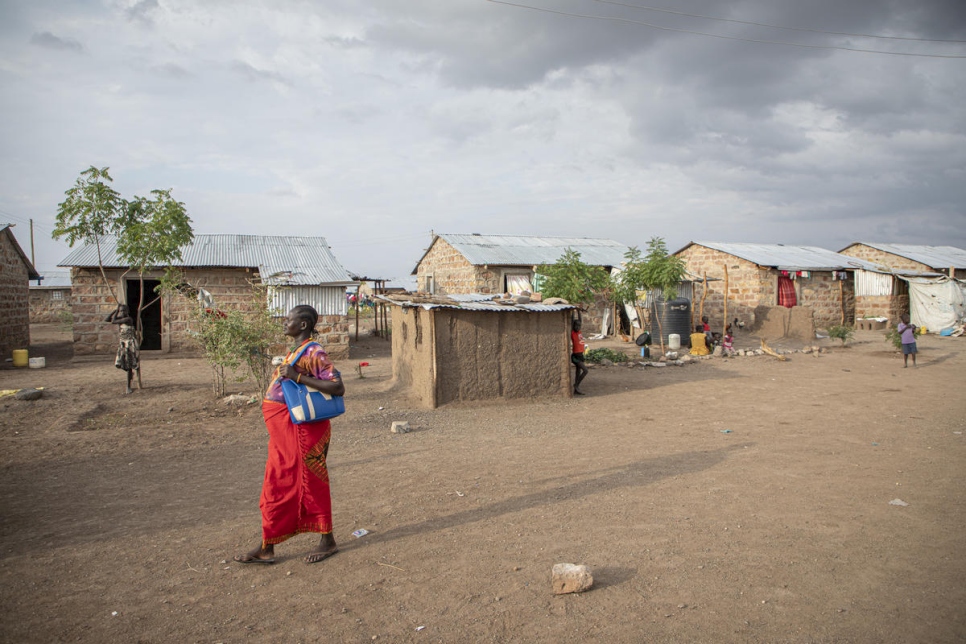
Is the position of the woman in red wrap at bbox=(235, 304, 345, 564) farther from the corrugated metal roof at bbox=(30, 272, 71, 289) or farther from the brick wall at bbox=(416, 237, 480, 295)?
the corrugated metal roof at bbox=(30, 272, 71, 289)

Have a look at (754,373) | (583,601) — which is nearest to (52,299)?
(754,373)

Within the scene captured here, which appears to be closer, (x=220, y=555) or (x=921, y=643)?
(x=921, y=643)

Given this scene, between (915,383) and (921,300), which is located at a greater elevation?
(921,300)

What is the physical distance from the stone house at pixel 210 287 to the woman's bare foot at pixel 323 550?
12.3m

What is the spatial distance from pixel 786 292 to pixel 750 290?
1507 millimetres

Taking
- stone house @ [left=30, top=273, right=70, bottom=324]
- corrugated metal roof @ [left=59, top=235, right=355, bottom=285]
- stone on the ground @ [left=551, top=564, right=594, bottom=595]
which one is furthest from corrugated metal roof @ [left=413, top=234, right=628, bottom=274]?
stone house @ [left=30, top=273, right=70, bottom=324]

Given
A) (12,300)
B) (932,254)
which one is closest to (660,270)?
(12,300)

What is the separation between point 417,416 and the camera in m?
8.84

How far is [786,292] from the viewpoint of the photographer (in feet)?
74.1

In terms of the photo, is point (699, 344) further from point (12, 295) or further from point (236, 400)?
point (12, 295)

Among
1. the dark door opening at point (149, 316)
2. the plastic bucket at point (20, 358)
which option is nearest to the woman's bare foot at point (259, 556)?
the plastic bucket at point (20, 358)

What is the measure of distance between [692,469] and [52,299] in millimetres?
36664

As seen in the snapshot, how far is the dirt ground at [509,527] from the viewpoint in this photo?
3.24 metres

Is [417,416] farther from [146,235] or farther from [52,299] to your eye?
[52,299]
